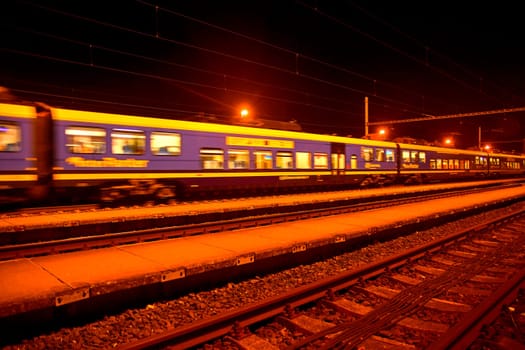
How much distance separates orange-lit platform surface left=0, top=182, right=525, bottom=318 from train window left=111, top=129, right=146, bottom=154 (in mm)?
6036

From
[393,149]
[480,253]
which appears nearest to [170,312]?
[480,253]

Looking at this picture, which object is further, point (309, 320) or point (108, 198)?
point (108, 198)

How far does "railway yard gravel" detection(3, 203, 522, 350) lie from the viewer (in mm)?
4145

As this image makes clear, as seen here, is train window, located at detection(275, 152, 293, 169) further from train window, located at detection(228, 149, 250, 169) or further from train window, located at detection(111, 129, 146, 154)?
train window, located at detection(111, 129, 146, 154)

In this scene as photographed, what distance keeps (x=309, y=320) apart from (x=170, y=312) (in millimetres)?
1779

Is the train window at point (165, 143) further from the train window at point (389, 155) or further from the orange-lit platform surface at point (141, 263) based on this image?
the train window at point (389, 155)

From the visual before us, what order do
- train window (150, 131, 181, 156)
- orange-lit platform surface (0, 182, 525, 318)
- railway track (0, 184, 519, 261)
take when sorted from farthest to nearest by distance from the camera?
train window (150, 131, 181, 156) → railway track (0, 184, 519, 261) → orange-lit platform surface (0, 182, 525, 318)

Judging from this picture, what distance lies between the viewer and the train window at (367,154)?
74.3 ft

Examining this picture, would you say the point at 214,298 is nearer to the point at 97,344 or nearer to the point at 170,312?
the point at 170,312

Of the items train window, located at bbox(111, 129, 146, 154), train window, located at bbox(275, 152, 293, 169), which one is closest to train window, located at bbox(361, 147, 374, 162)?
train window, located at bbox(275, 152, 293, 169)

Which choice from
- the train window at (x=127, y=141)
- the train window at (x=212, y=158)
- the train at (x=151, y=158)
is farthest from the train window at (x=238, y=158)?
the train window at (x=127, y=141)

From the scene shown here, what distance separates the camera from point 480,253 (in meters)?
8.15

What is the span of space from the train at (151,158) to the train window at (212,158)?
4 centimetres

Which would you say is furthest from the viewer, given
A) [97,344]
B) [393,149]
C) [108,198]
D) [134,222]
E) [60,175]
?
[393,149]
